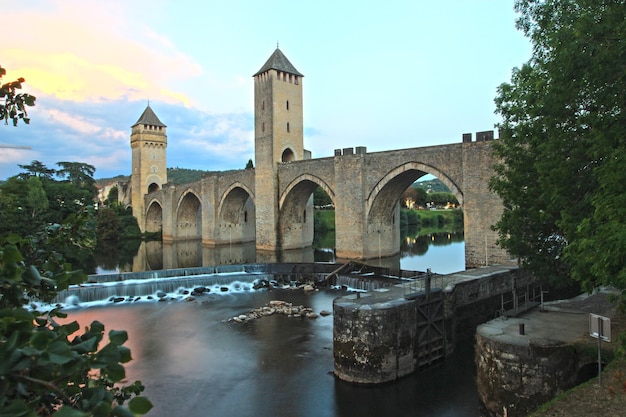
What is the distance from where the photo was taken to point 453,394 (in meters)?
8.71

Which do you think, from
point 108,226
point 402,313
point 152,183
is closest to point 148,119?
point 152,183

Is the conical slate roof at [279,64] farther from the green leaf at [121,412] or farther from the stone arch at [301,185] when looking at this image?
the green leaf at [121,412]

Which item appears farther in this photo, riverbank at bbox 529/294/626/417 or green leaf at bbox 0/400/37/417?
riverbank at bbox 529/294/626/417

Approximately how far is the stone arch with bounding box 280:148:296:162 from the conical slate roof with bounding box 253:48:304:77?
5.17 m

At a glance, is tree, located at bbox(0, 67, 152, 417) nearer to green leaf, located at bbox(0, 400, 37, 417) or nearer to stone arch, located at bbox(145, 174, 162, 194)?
green leaf, located at bbox(0, 400, 37, 417)

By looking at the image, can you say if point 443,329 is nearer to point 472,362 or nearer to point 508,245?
point 472,362

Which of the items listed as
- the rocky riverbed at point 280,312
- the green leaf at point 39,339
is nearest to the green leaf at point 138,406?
the green leaf at point 39,339

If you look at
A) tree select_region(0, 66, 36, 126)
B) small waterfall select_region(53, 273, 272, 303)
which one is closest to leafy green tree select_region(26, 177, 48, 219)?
small waterfall select_region(53, 273, 272, 303)

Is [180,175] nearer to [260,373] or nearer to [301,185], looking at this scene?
[301,185]

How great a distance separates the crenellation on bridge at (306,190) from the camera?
2039cm

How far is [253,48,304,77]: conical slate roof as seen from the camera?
→ 30188 mm

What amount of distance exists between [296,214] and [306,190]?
198 cm

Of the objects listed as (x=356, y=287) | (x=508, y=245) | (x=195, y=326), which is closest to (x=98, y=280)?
(x=195, y=326)

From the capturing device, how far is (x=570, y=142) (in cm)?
780
